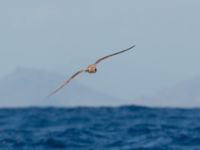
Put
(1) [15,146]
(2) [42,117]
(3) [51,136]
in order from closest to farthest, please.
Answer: (1) [15,146], (3) [51,136], (2) [42,117]

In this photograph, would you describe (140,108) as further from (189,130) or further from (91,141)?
(91,141)

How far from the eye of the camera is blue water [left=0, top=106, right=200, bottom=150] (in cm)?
2717

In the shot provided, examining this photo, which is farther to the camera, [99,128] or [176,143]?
[99,128]

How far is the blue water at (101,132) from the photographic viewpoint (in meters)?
27.2

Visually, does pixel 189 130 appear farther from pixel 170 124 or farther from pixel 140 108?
pixel 140 108

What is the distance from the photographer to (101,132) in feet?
101

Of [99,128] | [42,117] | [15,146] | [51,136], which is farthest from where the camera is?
[42,117]

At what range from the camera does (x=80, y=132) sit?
99.8 ft

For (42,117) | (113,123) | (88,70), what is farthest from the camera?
(42,117)

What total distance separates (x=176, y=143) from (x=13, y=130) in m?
7.64

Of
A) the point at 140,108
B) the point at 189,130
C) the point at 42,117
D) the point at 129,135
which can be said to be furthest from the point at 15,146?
the point at 140,108

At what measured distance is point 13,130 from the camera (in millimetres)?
32719

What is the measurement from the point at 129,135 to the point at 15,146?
438 cm

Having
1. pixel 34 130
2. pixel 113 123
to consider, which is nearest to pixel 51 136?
pixel 34 130
